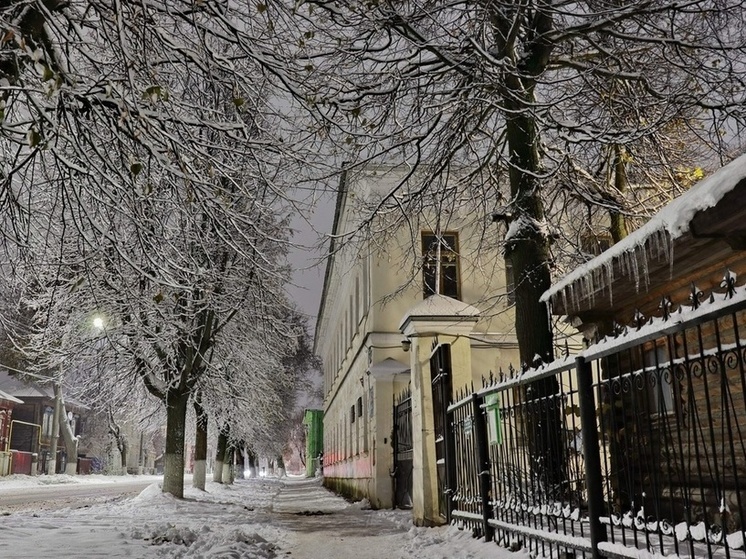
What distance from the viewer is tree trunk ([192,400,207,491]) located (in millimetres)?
21047

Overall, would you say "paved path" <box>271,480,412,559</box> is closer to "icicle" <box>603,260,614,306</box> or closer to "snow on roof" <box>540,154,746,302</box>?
"icicle" <box>603,260,614,306</box>

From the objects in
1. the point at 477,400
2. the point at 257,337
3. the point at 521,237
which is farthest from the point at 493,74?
the point at 257,337

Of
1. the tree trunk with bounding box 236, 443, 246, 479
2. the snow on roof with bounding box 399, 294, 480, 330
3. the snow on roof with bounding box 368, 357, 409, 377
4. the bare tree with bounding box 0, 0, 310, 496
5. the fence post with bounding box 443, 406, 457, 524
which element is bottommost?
the tree trunk with bounding box 236, 443, 246, 479

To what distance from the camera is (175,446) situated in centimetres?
1622

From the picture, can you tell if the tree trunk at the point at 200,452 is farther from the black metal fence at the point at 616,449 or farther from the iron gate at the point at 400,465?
the black metal fence at the point at 616,449

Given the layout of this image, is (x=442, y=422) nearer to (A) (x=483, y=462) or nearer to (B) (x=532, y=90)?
(A) (x=483, y=462)

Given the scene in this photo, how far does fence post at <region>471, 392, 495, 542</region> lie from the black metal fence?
0.04ft

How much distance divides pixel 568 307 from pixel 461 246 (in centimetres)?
901

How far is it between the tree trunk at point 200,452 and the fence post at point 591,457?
16910 millimetres

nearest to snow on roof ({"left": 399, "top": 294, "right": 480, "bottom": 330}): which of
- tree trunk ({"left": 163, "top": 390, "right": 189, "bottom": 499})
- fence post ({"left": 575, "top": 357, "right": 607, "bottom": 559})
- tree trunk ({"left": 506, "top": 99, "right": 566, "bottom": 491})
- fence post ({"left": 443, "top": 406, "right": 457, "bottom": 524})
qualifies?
tree trunk ({"left": 506, "top": 99, "right": 566, "bottom": 491})

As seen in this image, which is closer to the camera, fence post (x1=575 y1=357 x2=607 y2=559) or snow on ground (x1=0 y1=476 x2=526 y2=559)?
fence post (x1=575 y1=357 x2=607 y2=559)

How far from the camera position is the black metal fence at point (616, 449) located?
149 inches

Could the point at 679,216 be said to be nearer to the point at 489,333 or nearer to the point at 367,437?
the point at 489,333

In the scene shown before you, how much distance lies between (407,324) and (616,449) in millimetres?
5752
